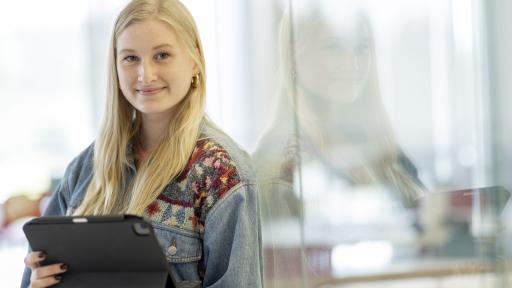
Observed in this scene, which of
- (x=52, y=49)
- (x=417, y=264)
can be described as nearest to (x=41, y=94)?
(x=52, y=49)

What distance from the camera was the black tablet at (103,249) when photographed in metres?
1.32

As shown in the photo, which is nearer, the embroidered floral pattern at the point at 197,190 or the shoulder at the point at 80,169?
the embroidered floral pattern at the point at 197,190

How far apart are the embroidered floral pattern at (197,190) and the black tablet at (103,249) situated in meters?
0.17

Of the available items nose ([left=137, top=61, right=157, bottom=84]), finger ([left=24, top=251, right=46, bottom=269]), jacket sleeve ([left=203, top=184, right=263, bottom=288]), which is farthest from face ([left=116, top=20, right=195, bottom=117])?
finger ([left=24, top=251, right=46, bottom=269])

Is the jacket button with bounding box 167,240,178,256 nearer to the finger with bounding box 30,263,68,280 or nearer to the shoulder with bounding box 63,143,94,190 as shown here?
the finger with bounding box 30,263,68,280

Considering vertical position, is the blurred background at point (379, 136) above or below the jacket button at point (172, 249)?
above

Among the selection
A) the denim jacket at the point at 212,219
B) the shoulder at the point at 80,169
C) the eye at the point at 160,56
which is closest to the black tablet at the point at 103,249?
the denim jacket at the point at 212,219

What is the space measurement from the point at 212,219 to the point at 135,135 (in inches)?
12.4

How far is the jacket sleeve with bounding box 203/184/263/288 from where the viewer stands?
4.89ft

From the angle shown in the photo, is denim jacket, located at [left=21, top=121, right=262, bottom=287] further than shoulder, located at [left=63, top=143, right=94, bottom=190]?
No

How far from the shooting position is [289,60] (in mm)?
1637

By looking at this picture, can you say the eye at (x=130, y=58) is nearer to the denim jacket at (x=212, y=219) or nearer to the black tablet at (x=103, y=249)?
the denim jacket at (x=212, y=219)

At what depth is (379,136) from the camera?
1557 millimetres

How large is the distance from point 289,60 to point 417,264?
48 centimetres
